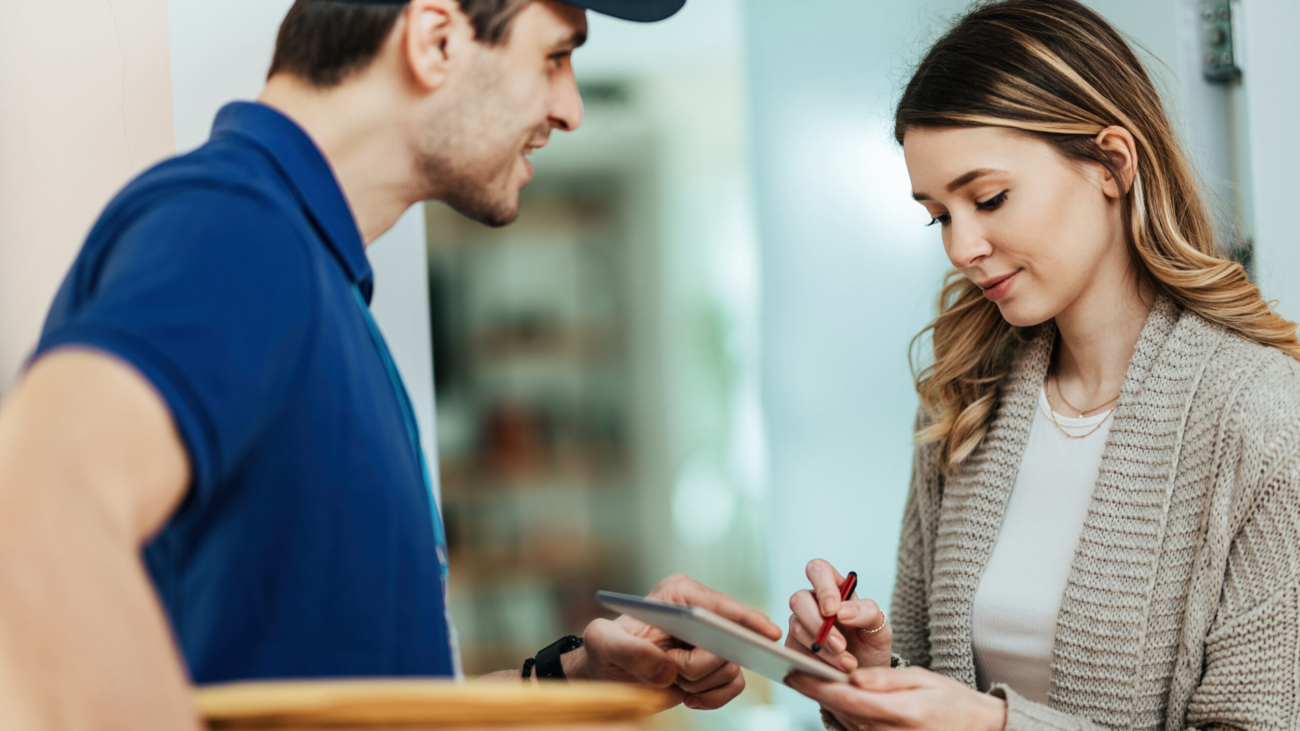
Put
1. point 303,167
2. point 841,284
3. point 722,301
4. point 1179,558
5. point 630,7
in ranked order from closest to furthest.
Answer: point 303,167 < point 630,7 < point 1179,558 < point 841,284 < point 722,301

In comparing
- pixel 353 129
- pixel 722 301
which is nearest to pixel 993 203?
pixel 353 129

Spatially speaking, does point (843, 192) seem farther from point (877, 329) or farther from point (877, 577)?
point (877, 577)

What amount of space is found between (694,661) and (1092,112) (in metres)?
0.84

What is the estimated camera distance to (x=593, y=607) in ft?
8.13

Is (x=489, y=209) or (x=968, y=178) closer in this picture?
(x=489, y=209)

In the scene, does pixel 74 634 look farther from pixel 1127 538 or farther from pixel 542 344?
pixel 542 344

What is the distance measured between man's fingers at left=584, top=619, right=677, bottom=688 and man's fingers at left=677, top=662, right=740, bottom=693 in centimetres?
4

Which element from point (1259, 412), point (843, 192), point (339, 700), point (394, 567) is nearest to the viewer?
point (339, 700)

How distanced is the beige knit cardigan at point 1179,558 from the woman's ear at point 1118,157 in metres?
0.16

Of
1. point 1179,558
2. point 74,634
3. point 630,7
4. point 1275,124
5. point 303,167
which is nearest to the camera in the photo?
point 74,634

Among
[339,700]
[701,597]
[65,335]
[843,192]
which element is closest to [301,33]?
[65,335]

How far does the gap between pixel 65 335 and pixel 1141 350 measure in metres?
1.18

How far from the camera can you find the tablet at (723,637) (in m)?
0.70

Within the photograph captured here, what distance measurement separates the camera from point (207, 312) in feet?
1.56
